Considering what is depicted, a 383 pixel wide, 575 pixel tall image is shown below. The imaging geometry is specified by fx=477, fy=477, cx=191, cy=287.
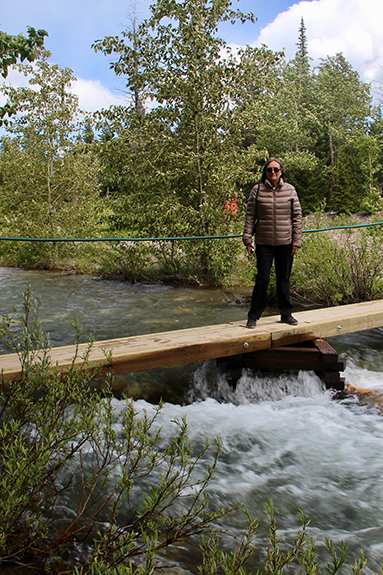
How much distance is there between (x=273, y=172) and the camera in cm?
529

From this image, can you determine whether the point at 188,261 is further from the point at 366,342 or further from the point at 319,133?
the point at 319,133

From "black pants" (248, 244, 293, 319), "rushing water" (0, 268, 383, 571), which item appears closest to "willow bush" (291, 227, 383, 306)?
"rushing water" (0, 268, 383, 571)

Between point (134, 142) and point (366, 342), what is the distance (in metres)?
7.64

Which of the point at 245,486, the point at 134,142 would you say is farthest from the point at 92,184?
the point at 245,486

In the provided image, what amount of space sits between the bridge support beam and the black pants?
0.50m

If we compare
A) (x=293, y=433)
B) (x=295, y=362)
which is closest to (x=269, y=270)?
(x=295, y=362)

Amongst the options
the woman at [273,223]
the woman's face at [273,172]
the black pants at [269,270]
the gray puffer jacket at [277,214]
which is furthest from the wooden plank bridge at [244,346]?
the woman's face at [273,172]

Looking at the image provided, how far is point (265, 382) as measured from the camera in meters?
5.49

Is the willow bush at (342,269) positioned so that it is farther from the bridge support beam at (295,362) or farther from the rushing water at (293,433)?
the bridge support beam at (295,362)

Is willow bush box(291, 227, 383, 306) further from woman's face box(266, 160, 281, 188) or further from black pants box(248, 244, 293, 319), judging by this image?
woman's face box(266, 160, 281, 188)

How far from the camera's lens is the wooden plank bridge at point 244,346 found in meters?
4.54

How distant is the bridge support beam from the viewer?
5301 mm

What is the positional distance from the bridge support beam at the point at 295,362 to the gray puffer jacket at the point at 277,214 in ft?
3.99

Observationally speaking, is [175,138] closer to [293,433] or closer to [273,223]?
[273,223]
